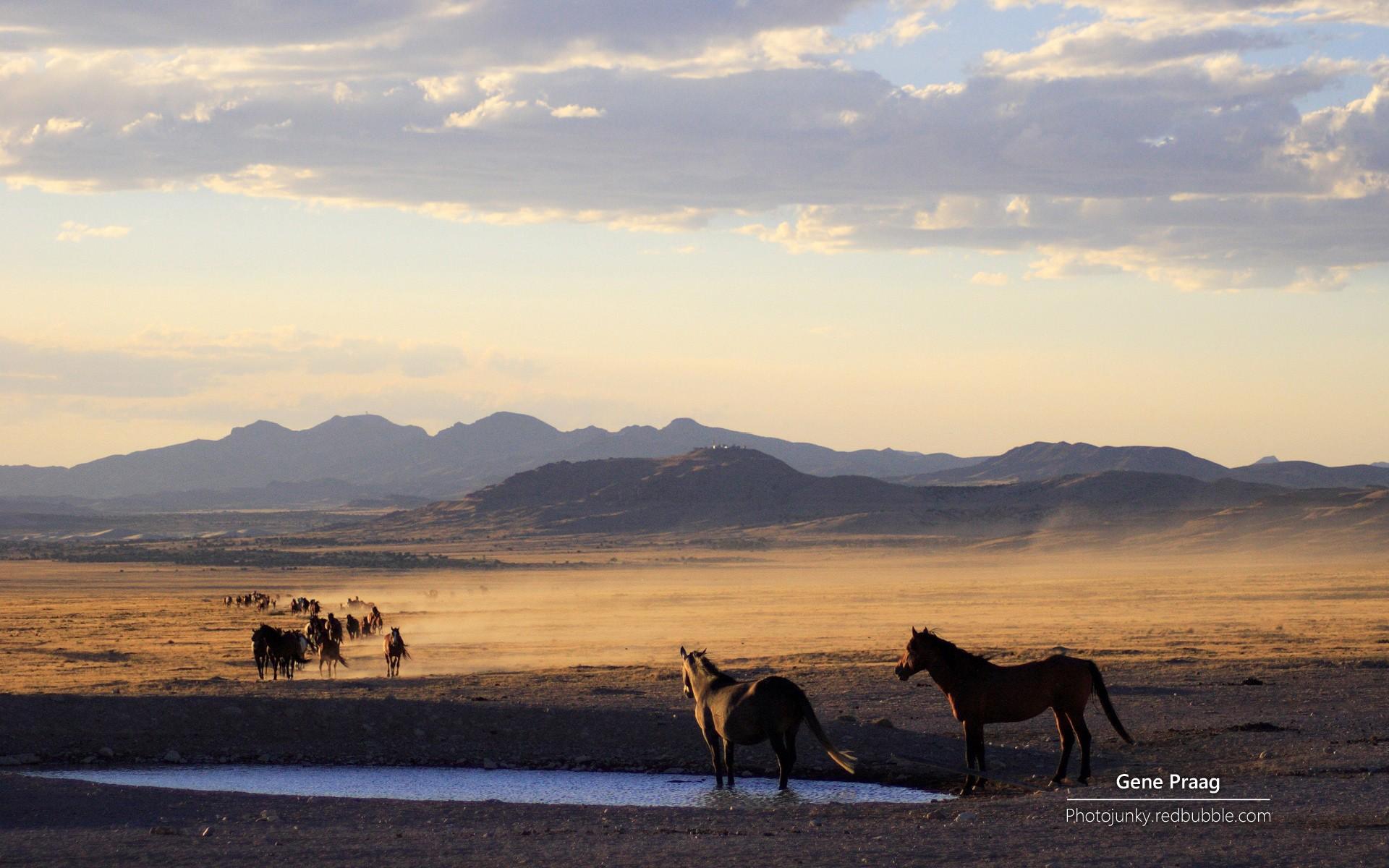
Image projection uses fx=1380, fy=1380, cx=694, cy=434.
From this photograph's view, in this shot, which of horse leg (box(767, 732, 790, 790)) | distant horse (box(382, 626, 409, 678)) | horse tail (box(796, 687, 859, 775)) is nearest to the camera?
horse tail (box(796, 687, 859, 775))

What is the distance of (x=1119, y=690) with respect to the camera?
23.2 m

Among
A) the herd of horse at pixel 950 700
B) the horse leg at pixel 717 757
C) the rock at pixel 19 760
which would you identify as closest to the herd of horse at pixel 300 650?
the rock at pixel 19 760

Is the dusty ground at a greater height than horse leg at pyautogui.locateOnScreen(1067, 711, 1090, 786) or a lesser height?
lesser

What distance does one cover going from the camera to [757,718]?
50.2ft

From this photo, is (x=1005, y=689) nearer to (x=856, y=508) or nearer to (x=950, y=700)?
(x=950, y=700)

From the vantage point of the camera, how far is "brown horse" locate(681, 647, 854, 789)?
602 inches

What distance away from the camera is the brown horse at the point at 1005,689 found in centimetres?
1445

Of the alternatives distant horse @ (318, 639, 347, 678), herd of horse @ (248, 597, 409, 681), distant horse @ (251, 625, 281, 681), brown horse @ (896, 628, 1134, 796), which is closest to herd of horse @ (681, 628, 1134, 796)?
brown horse @ (896, 628, 1134, 796)

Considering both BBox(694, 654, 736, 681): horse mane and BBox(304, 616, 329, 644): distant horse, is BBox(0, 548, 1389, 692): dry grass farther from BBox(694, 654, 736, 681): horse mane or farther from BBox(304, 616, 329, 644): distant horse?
BBox(694, 654, 736, 681): horse mane

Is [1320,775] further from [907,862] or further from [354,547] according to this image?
[354,547]

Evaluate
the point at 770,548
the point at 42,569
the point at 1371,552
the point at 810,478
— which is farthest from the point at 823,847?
the point at 810,478

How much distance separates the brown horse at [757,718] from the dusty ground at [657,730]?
1.24 metres

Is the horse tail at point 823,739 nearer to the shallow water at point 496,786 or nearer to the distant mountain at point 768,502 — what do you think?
the shallow water at point 496,786

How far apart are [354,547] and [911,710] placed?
110357mm
